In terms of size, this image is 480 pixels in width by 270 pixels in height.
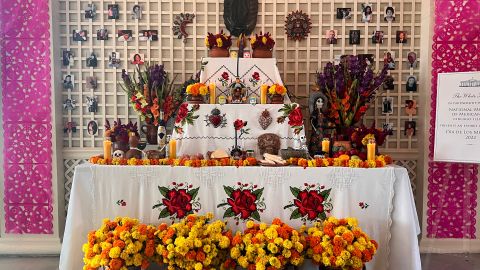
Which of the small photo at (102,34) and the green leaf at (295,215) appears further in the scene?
the small photo at (102,34)

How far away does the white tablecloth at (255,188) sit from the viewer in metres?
2.96

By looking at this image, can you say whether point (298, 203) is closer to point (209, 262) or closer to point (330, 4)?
point (209, 262)

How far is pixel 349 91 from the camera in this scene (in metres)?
3.57

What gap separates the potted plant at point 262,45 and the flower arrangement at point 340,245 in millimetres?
1635

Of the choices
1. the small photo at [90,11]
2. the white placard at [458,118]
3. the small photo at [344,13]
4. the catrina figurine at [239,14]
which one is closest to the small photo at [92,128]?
the small photo at [90,11]

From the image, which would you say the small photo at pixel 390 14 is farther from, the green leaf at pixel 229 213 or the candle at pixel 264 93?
the green leaf at pixel 229 213

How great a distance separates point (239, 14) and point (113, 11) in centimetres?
129

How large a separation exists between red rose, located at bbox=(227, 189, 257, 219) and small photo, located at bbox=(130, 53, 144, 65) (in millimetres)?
1905

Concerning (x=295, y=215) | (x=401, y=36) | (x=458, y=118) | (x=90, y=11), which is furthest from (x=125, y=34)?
(x=458, y=118)

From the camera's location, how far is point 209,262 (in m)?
2.71

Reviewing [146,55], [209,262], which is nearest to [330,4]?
[146,55]

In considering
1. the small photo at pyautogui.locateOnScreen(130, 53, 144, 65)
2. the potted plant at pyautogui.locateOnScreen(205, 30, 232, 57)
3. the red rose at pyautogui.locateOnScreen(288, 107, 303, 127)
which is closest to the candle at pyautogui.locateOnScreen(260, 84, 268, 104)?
the red rose at pyautogui.locateOnScreen(288, 107, 303, 127)

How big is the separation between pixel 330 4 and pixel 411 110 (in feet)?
4.44

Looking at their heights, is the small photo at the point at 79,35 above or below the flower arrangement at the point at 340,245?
above
